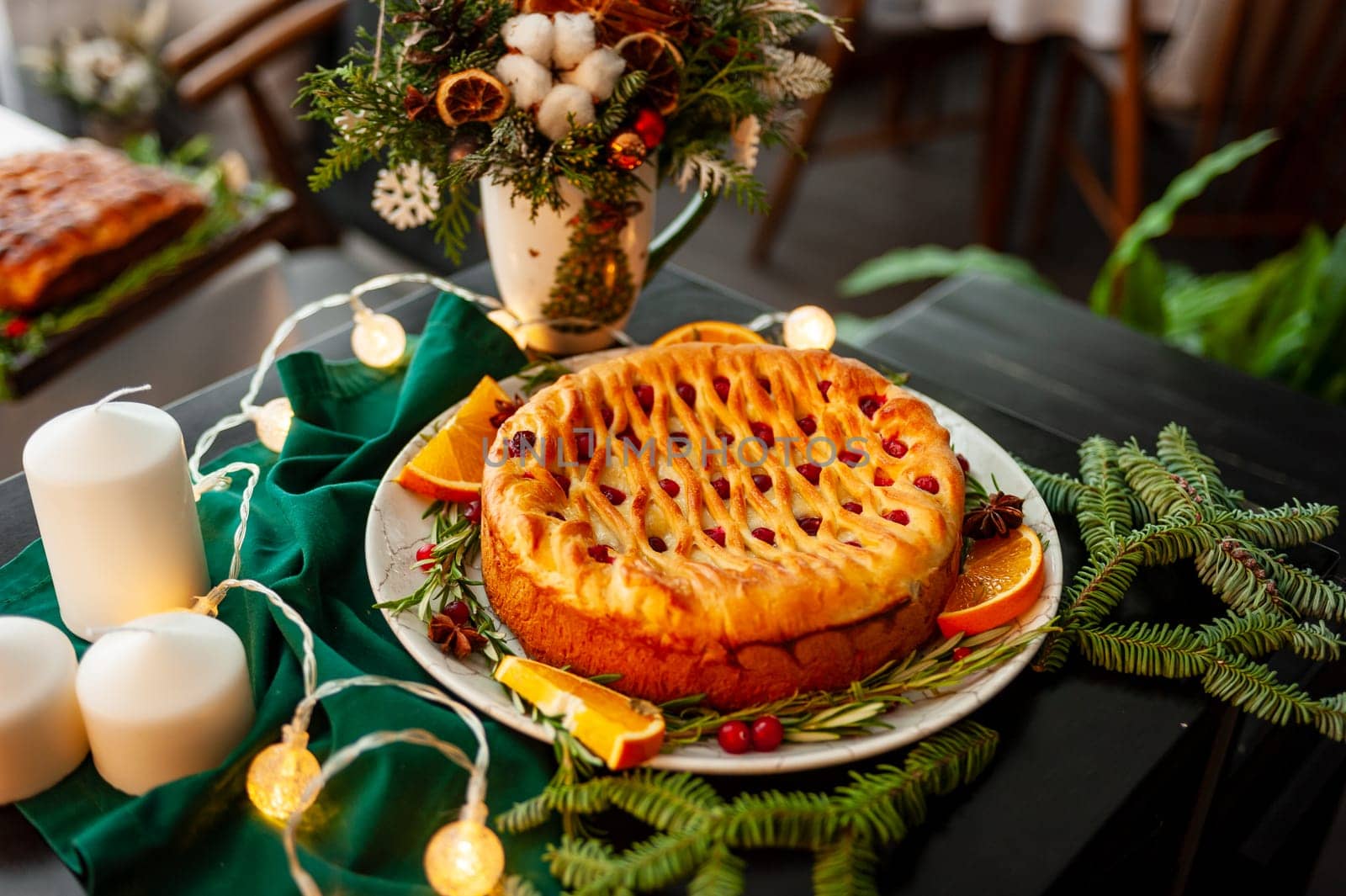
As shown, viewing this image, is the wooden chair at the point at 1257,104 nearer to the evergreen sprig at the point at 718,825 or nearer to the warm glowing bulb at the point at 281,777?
the evergreen sprig at the point at 718,825

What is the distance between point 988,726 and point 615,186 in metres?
0.74

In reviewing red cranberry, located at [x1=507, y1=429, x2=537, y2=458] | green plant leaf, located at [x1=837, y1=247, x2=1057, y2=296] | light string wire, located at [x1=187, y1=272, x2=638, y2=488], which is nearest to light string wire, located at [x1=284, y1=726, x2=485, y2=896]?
red cranberry, located at [x1=507, y1=429, x2=537, y2=458]

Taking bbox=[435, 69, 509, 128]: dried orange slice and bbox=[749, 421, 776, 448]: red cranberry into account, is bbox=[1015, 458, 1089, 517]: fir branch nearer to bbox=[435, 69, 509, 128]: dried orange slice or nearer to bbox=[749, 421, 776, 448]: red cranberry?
bbox=[749, 421, 776, 448]: red cranberry

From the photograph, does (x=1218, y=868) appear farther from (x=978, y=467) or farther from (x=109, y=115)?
(x=109, y=115)

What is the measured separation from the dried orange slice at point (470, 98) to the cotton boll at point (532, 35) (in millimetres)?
47

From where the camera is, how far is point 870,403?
1326 mm

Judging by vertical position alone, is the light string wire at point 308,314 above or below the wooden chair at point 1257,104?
above

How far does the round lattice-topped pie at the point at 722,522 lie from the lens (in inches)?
40.9

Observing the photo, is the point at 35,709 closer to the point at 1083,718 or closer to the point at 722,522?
the point at 722,522

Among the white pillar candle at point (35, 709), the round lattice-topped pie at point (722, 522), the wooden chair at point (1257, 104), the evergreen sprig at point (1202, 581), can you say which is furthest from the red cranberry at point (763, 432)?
the wooden chair at point (1257, 104)

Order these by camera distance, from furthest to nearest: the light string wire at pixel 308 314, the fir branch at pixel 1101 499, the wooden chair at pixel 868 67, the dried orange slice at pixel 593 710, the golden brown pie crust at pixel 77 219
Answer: the wooden chair at pixel 868 67
the golden brown pie crust at pixel 77 219
the light string wire at pixel 308 314
the fir branch at pixel 1101 499
the dried orange slice at pixel 593 710

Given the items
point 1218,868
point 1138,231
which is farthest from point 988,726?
point 1138,231

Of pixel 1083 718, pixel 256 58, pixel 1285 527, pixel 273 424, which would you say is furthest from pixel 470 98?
pixel 256 58

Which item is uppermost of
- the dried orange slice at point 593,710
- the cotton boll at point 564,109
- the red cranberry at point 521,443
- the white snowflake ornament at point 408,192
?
the cotton boll at point 564,109
